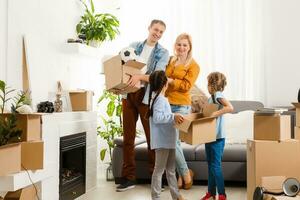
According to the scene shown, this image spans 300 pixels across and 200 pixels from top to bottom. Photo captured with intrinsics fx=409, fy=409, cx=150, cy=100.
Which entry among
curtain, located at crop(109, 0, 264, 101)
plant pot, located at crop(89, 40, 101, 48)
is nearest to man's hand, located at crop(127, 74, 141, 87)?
plant pot, located at crop(89, 40, 101, 48)

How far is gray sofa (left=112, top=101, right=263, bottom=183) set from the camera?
4371 millimetres

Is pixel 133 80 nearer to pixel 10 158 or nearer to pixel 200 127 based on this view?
pixel 200 127

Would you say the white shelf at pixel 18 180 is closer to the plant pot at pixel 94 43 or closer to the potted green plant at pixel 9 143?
the potted green plant at pixel 9 143

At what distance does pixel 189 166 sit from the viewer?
14.6 ft

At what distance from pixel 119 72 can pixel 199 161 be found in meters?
1.50

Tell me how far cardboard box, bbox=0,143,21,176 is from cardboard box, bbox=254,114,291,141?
179 cm

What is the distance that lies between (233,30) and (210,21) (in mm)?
344

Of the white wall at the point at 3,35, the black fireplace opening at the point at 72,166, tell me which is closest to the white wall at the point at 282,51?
the black fireplace opening at the point at 72,166

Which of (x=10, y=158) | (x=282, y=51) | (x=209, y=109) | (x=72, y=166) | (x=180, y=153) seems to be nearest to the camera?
(x=10, y=158)

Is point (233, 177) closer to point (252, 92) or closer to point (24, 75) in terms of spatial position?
point (252, 92)

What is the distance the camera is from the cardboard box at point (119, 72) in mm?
3571

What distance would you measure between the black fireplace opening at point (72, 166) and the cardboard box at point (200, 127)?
1.04 metres

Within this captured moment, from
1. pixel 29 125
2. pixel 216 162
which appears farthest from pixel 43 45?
pixel 216 162

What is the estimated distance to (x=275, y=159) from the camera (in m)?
3.11
